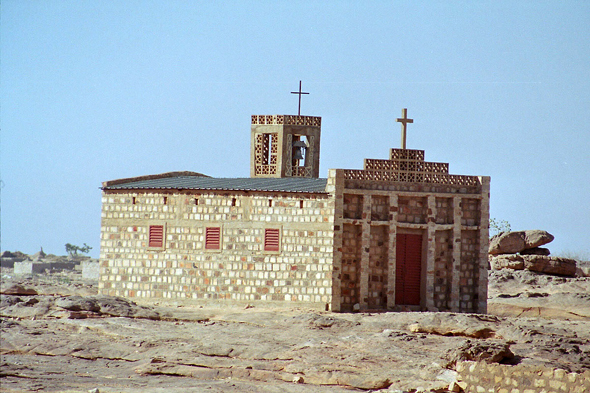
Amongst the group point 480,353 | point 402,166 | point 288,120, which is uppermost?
point 288,120

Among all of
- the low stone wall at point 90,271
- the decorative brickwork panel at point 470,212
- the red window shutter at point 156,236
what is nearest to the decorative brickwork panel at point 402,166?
the decorative brickwork panel at point 470,212

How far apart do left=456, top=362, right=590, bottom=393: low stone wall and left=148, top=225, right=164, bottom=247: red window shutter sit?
13037 mm

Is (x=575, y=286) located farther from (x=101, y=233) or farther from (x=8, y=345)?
(x=8, y=345)

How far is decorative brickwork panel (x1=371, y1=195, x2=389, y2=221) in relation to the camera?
86.4 ft

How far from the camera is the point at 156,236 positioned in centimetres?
2736

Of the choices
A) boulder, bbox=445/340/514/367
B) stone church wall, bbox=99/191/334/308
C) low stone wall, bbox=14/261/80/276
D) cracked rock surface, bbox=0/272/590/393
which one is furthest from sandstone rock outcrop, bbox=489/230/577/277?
low stone wall, bbox=14/261/80/276

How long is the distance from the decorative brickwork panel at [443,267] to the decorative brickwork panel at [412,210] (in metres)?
0.81

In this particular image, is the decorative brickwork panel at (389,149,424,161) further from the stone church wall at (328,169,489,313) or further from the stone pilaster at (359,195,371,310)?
the stone pilaster at (359,195,371,310)

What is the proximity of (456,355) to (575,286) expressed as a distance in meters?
18.2

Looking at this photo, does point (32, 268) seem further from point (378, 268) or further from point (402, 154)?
point (402, 154)

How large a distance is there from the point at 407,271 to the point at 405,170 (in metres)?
3.43

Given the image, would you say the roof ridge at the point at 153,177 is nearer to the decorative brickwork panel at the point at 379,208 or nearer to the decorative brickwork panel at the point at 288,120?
the decorative brickwork panel at the point at 288,120

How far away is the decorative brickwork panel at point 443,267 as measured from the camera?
87.4 feet

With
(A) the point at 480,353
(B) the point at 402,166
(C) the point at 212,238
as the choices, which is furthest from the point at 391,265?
(A) the point at 480,353
